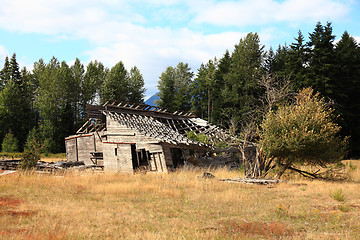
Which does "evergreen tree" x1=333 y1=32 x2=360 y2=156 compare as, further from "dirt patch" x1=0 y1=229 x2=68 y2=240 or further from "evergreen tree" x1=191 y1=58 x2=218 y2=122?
"dirt patch" x1=0 y1=229 x2=68 y2=240

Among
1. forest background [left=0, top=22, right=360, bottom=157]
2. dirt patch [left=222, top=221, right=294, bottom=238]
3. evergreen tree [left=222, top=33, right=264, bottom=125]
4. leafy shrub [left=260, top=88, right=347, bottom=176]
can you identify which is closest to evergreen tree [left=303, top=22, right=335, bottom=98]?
forest background [left=0, top=22, right=360, bottom=157]

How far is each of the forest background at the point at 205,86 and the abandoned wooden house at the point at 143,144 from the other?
31.2 feet

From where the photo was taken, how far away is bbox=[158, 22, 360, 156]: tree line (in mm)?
36469

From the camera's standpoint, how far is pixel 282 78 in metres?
42.1

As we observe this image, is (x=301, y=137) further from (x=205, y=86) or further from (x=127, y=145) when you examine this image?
(x=205, y=86)

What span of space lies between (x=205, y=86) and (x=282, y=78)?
1521cm

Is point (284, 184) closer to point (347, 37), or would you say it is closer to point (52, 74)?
point (347, 37)

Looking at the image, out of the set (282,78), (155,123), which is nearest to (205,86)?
(282,78)

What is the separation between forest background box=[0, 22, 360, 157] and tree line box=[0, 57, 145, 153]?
147mm

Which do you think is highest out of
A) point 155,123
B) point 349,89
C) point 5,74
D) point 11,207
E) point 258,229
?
point 5,74

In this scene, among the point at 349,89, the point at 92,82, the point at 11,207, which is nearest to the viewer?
the point at 11,207

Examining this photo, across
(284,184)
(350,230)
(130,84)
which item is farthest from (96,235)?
(130,84)

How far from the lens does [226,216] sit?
32.3 ft

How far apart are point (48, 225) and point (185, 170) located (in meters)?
13.2
